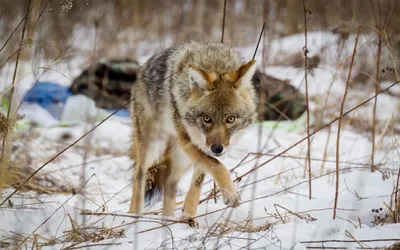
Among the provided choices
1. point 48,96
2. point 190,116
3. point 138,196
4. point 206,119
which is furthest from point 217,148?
point 48,96

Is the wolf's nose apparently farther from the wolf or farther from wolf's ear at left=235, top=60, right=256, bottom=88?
wolf's ear at left=235, top=60, right=256, bottom=88

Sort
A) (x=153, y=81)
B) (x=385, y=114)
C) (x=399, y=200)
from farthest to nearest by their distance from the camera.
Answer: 1. (x=385, y=114)
2. (x=153, y=81)
3. (x=399, y=200)

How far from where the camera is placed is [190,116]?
3.82 m

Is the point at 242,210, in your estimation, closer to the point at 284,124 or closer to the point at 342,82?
the point at 284,124

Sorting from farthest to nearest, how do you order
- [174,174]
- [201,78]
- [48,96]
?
[48,96] → [174,174] → [201,78]

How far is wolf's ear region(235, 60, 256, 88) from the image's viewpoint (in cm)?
370

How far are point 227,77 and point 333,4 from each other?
31.9 feet

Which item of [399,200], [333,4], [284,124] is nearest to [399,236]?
[399,200]

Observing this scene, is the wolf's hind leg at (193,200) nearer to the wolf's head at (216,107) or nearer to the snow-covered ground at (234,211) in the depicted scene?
the snow-covered ground at (234,211)

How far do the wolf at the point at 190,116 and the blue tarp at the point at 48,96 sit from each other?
11.0 feet

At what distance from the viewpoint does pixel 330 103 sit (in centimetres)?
848

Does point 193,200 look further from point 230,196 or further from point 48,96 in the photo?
point 48,96

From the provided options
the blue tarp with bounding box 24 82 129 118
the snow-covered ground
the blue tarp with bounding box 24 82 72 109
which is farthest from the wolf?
the blue tarp with bounding box 24 82 72 109

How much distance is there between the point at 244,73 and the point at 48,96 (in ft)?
16.2
